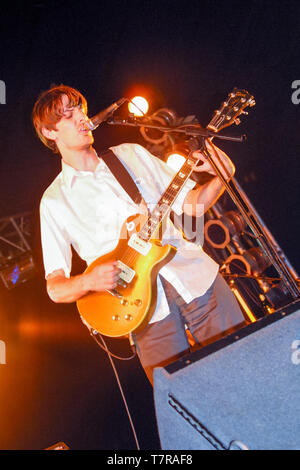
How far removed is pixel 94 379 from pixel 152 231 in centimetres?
188

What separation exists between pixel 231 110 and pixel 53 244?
47.7 inches

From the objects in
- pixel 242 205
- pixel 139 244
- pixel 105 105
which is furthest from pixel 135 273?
pixel 105 105

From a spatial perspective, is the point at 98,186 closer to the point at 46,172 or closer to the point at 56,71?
the point at 46,172

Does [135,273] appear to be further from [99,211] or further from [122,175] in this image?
[122,175]

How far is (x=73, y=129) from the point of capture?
2143 mm

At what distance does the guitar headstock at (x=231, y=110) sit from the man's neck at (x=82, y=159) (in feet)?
2.73

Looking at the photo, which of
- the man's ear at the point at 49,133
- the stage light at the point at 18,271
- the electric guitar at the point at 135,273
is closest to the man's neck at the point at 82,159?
the man's ear at the point at 49,133

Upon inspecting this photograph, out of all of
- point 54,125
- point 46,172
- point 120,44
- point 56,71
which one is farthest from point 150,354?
point 120,44

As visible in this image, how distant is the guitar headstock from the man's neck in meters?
0.83

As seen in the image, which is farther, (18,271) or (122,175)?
(18,271)

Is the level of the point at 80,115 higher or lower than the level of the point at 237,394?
higher

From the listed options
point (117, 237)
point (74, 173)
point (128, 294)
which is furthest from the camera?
point (74, 173)

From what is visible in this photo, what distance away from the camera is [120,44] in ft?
10.9

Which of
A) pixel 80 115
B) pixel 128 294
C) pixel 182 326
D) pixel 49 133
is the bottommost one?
pixel 182 326
